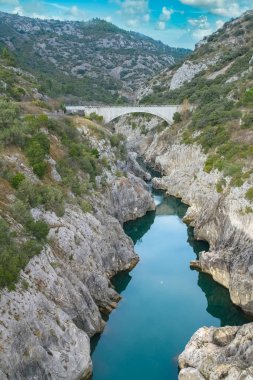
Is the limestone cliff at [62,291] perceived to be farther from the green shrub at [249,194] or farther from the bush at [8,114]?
the green shrub at [249,194]

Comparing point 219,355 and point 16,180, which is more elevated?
point 16,180

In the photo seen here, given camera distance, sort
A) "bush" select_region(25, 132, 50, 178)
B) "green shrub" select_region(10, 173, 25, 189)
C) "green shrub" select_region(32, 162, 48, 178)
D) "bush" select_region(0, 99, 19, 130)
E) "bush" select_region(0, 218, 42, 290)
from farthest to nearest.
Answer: "bush" select_region(0, 99, 19, 130)
"bush" select_region(25, 132, 50, 178)
"green shrub" select_region(32, 162, 48, 178)
"green shrub" select_region(10, 173, 25, 189)
"bush" select_region(0, 218, 42, 290)

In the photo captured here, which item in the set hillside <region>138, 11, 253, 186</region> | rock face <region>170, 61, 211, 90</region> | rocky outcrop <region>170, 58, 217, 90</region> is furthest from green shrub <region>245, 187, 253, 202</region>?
rock face <region>170, 61, 211, 90</region>

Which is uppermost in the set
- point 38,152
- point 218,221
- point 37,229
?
point 218,221

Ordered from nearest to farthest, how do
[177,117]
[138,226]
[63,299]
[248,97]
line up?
[63,299]
[138,226]
[248,97]
[177,117]

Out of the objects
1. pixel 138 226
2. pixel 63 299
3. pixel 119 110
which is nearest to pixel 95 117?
pixel 119 110

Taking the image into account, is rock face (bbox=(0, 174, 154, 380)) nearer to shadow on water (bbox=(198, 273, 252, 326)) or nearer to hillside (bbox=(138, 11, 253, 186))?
shadow on water (bbox=(198, 273, 252, 326))

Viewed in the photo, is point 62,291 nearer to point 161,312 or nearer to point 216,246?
point 161,312
